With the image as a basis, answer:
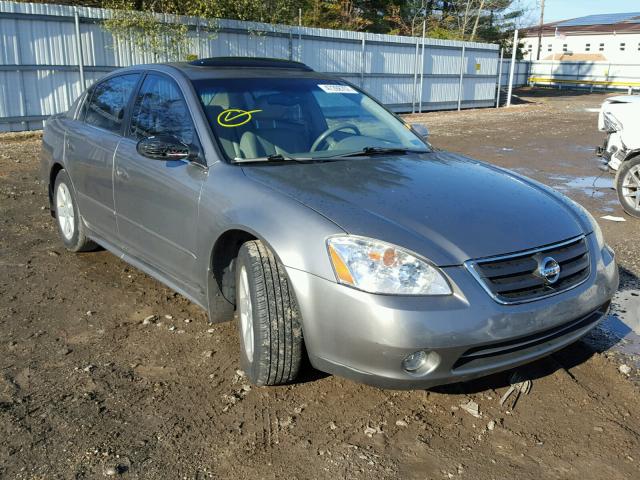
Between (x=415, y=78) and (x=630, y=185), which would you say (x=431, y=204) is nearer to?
(x=630, y=185)

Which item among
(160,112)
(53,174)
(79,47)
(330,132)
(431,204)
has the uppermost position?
(79,47)

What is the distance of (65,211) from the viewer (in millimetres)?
5387

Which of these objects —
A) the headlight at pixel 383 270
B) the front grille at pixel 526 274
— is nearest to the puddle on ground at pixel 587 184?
the front grille at pixel 526 274

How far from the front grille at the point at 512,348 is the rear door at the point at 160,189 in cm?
160

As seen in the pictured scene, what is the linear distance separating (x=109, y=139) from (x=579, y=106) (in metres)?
26.2

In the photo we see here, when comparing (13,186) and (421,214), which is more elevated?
(421,214)

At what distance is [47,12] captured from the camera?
498 inches

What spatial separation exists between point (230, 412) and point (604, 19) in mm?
70499

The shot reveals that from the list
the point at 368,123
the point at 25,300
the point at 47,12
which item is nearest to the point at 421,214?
the point at 368,123

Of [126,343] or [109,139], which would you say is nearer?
[126,343]

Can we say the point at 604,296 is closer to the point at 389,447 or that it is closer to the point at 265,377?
the point at 389,447

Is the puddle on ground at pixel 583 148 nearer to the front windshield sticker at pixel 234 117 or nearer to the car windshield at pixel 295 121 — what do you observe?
the car windshield at pixel 295 121

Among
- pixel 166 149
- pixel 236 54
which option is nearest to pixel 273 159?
pixel 166 149

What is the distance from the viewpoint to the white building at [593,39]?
5459cm
